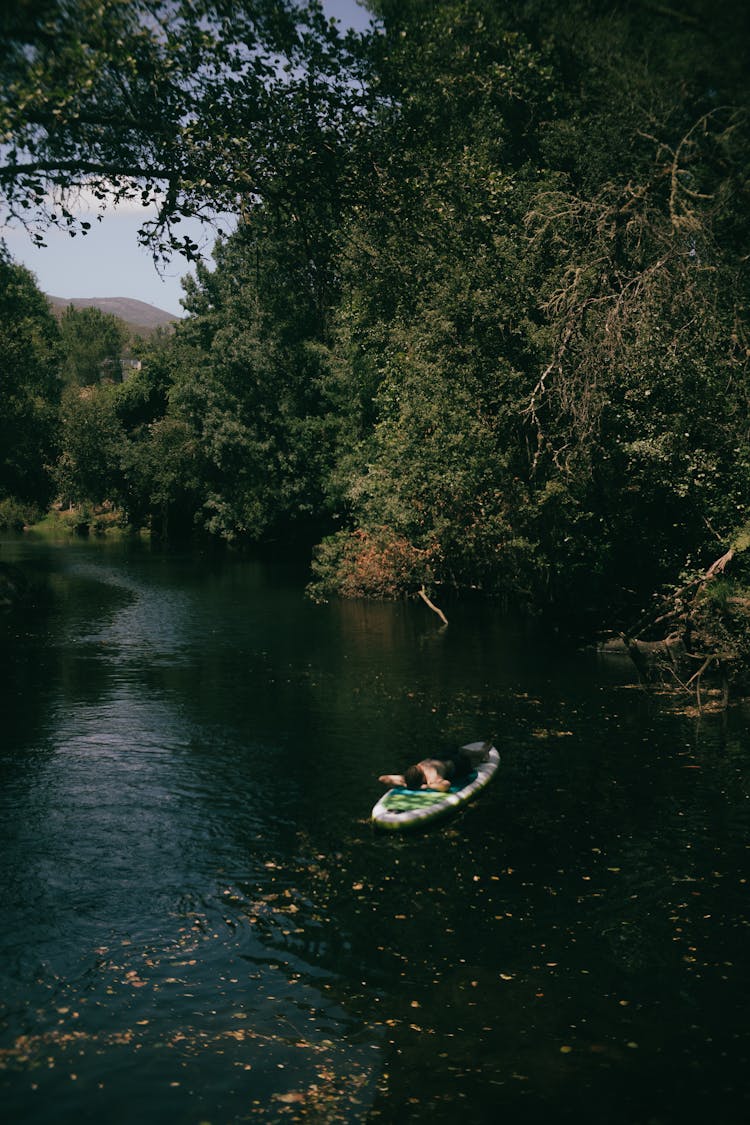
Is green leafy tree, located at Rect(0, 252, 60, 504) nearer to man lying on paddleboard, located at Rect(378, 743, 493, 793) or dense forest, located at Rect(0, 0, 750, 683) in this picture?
dense forest, located at Rect(0, 0, 750, 683)

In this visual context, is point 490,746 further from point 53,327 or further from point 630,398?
point 53,327

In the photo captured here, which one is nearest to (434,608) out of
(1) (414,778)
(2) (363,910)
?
(1) (414,778)

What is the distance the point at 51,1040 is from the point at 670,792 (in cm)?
1077

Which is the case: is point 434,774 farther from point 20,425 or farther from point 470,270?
point 20,425

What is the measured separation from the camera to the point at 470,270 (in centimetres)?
2642

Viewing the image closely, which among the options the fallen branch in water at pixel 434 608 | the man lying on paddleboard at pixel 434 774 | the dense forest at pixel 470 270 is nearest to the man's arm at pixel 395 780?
the man lying on paddleboard at pixel 434 774

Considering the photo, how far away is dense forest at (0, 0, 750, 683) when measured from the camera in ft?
33.6

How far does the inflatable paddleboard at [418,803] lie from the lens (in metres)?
15.0

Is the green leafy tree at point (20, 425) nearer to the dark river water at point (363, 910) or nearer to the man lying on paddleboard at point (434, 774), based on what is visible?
the dark river water at point (363, 910)

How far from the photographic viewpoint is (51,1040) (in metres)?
9.38

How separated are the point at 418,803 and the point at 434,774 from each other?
102 centimetres

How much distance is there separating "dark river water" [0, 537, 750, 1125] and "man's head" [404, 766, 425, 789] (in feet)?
2.74

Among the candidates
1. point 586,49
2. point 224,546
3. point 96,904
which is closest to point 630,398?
point 586,49

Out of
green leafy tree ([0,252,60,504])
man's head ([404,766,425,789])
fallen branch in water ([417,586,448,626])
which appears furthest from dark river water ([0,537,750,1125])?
green leafy tree ([0,252,60,504])
